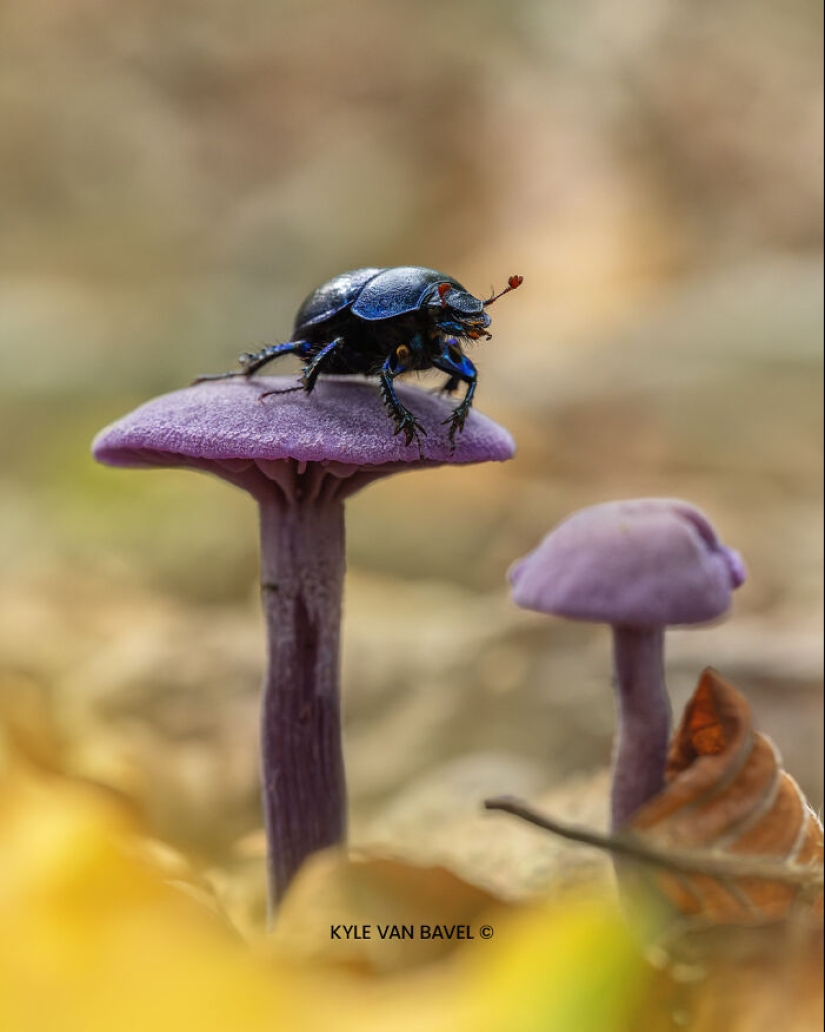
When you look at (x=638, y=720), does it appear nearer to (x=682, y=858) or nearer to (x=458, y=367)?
(x=682, y=858)

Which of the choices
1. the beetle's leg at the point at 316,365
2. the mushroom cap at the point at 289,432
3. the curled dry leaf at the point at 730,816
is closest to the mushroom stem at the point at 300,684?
the mushroom cap at the point at 289,432

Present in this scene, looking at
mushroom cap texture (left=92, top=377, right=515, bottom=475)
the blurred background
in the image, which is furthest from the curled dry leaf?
the blurred background

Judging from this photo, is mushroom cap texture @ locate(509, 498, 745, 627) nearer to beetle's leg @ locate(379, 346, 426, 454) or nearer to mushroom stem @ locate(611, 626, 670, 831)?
mushroom stem @ locate(611, 626, 670, 831)

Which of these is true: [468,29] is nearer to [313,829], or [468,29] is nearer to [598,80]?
[598,80]

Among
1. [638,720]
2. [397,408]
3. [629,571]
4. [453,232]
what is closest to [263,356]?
[397,408]

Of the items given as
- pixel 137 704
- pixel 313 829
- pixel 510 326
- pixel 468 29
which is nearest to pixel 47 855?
pixel 313 829
